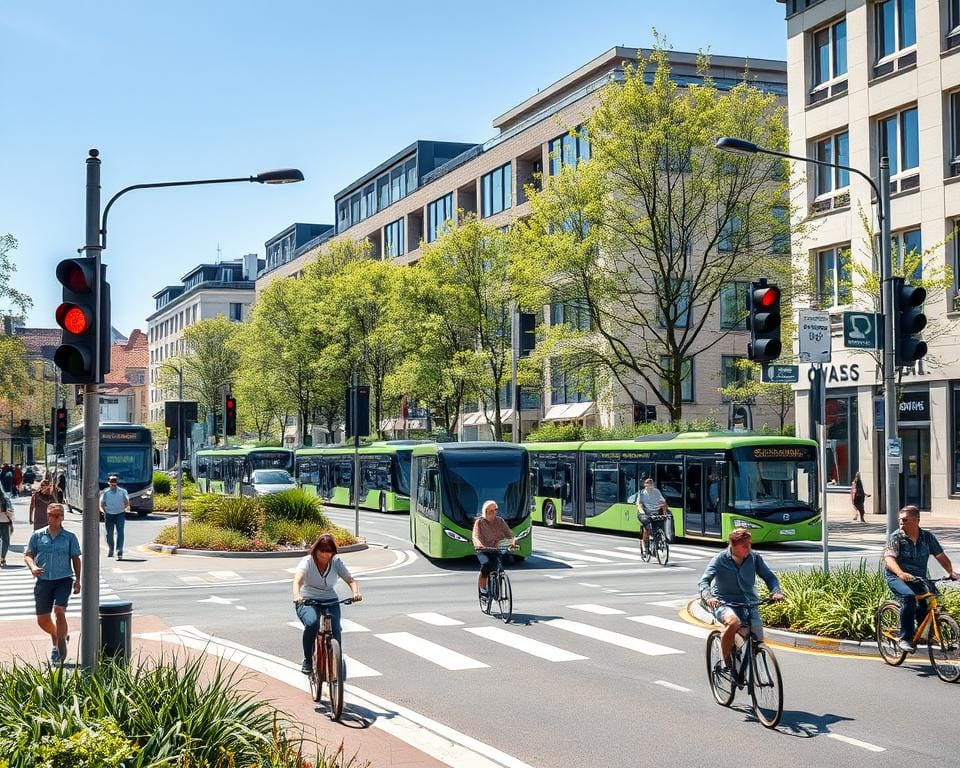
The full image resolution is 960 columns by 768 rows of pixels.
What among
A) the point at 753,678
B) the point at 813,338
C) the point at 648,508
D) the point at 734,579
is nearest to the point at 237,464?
the point at 648,508

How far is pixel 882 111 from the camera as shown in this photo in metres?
38.7

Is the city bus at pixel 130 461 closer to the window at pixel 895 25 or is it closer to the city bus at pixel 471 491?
the city bus at pixel 471 491

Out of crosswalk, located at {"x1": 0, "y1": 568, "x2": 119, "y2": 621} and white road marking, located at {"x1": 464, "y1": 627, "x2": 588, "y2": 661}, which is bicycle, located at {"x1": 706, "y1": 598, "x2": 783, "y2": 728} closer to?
white road marking, located at {"x1": 464, "y1": 627, "x2": 588, "y2": 661}

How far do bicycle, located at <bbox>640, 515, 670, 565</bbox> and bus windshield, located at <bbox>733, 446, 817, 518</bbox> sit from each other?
375 cm

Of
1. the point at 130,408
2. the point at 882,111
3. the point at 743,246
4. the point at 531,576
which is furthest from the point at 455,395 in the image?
the point at 130,408

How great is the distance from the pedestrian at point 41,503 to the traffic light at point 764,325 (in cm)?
1408

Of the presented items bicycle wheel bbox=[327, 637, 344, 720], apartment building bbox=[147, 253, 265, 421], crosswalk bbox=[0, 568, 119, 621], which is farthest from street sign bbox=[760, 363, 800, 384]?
apartment building bbox=[147, 253, 265, 421]

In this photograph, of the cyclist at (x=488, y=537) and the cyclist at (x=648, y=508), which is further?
the cyclist at (x=648, y=508)

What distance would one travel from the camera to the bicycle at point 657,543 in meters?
25.0

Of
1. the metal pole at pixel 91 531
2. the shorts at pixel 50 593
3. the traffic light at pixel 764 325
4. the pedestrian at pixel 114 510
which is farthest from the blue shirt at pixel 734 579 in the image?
the pedestrian at pixel 114 510

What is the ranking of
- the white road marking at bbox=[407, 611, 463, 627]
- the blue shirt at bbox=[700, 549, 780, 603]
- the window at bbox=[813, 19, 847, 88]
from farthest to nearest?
the window at bbox=[813, 19, 847, 88], the white road marking at bbox=[407, 611, 463, 627], the blue shirt at bbox=[700, 549, 780, 603]

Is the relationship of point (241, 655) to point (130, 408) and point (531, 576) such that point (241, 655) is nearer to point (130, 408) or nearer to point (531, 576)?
point (531, 576)

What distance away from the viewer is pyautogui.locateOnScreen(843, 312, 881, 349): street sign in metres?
16.5

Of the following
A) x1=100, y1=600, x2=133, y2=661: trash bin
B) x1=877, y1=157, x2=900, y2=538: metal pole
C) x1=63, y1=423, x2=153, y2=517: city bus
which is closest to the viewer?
x1=100, y1=600, x2=133, y2=661: trash bin
